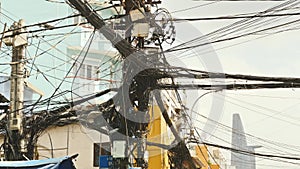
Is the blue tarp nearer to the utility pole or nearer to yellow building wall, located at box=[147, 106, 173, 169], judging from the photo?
the utility pole

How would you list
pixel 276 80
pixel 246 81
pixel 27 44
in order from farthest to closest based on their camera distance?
pixel 27 44 < pixel 246 81 < pixel 276 80

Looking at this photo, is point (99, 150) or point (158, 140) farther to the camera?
point (158, 140)

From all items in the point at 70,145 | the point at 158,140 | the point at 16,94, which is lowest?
the point at 70,145

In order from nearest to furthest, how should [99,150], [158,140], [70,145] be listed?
[99,150] < [70,145] < [158,140]

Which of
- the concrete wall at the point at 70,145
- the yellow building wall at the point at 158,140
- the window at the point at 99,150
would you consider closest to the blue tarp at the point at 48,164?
the window at the point at 99,150

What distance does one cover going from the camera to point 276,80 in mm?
7719

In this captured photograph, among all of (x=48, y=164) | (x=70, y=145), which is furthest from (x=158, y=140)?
(x=48, y=164)

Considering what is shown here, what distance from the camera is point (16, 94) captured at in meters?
9.45

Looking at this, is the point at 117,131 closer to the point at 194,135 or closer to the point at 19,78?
the point at 19,78

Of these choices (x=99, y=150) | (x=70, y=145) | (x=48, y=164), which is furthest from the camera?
(x=70, y=145)

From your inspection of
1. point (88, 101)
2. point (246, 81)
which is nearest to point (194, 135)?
point (88, 101)

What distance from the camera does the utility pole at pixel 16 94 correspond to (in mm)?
9383

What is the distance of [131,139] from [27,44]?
2.79 meters

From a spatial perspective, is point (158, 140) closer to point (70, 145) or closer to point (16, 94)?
point (70, 145)
